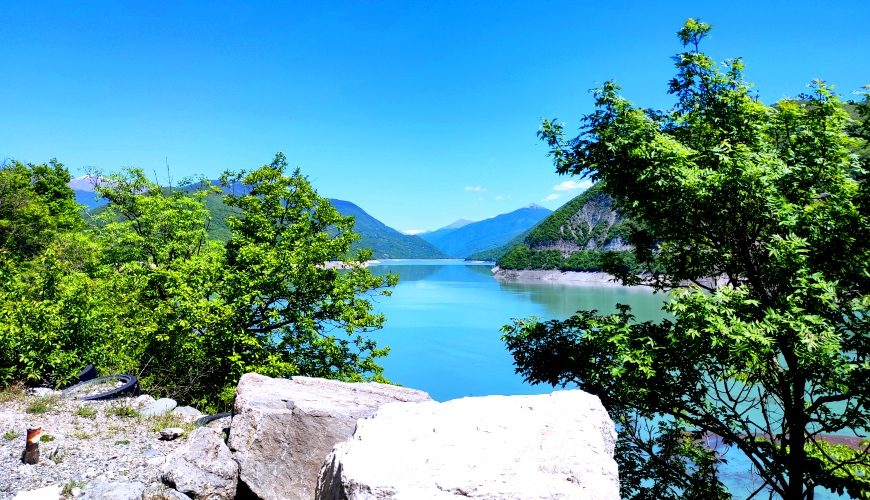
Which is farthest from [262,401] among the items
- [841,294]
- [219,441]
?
[841,294]

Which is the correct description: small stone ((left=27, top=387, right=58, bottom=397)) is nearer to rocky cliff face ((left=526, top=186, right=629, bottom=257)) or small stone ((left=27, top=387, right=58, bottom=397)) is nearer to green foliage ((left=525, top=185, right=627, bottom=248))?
rocky cliff face ((left=526, top=186, right=629, bottom=257))

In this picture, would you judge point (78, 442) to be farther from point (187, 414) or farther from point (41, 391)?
point (41, 391)

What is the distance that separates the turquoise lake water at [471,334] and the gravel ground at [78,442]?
954cm

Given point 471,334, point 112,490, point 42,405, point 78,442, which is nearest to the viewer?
point 112,490

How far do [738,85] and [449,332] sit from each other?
47.7m

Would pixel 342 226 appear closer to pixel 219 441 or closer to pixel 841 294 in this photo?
pixel 219 441

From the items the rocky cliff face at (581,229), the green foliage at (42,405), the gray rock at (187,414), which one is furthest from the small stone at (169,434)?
the rocky cliff face at (581,229)

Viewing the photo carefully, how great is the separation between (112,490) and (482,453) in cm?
465

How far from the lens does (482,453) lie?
4.41 m

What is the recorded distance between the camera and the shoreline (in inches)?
4418

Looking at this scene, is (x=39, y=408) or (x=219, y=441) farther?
(x=39, y=408)

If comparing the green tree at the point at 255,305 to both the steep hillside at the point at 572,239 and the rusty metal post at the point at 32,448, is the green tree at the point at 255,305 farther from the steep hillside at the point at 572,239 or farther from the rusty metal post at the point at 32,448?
the steep hillside at the point at 572,239

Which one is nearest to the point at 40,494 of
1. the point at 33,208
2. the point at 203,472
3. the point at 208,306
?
the point at 203,472

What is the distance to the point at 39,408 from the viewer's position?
980 centimetres
